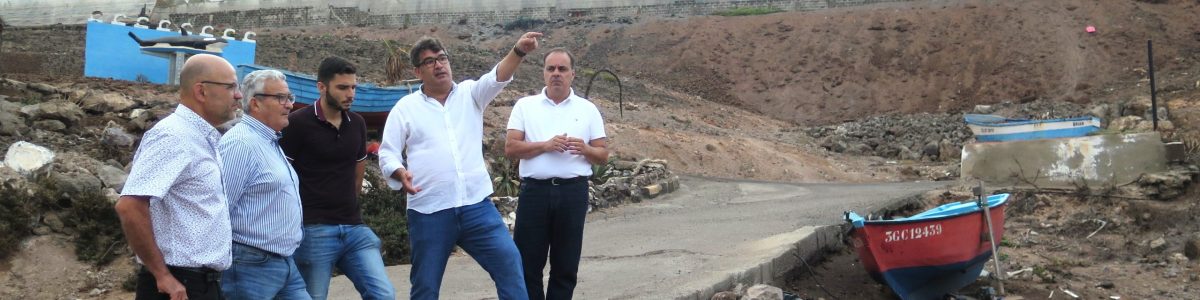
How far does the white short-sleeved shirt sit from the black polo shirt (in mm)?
1042

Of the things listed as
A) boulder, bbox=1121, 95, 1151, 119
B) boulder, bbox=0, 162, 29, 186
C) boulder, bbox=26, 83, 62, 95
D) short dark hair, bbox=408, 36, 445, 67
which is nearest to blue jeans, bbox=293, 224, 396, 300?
short dark hair, bbox=408, 36, 445, 67

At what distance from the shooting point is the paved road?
7.84m

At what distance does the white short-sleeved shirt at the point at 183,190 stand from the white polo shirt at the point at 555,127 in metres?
2.15

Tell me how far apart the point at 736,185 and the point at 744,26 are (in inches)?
998

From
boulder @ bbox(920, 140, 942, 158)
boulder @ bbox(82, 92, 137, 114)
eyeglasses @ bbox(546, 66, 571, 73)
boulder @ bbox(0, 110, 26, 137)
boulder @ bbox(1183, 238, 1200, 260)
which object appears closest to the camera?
eyeglasses @ bbox(546, 66, 571, 73)

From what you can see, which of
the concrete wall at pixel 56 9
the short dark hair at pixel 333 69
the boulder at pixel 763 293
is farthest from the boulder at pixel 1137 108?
the concrete wall at pixel 56 9

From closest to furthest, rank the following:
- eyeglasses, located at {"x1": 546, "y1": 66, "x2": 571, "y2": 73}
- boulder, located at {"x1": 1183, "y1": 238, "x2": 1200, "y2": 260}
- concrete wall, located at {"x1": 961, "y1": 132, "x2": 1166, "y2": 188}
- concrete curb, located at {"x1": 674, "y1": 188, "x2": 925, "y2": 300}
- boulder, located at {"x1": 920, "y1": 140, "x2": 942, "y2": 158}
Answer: eyeglasses, located at {"x1": 546, "y1": 66, "x2": 571, "y2": 73}, concrete curb, located at {"x1": 674, "y1": 188, "x2": 925, "y2": 300}, boulder, located at {"x1": 1183, "y1": 238, "x2": 1200, "y2": 260}, concrete wall, located at {"x1": 961, "y1": 132, "x2": 1166, "y2": 188}, boulder, located at {"x1": 920, "y1": 140, "x2": 942, "y2": 158}

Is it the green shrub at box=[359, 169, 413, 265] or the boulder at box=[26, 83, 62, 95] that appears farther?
the boulder at box=[26, 83, 62, 95]

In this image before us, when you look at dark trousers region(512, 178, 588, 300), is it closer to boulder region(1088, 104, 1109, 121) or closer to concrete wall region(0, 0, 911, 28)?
boulder region(1088, 104, 1109, 121)

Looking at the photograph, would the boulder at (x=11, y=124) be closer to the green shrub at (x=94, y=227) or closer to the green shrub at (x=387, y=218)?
the green shrub at (x=94, y=227)

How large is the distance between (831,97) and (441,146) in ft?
106

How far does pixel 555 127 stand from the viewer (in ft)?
18.7

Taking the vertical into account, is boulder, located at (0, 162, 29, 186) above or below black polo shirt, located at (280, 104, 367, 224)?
below

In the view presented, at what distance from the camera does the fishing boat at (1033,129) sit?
18094 millimetres
